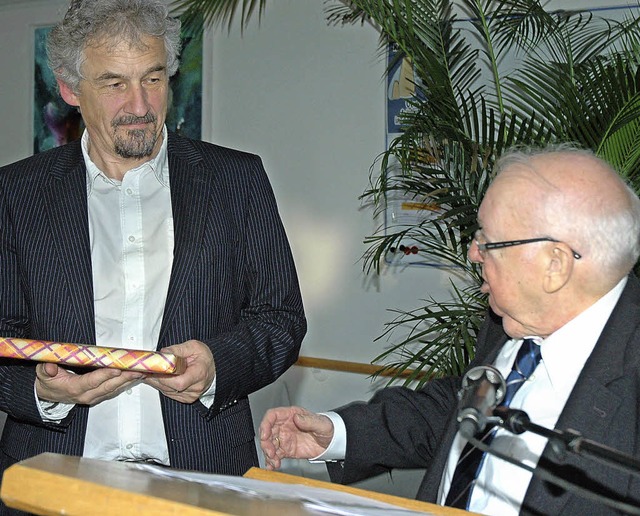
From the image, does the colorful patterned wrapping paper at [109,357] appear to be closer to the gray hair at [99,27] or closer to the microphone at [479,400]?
the microphone at [479,400]

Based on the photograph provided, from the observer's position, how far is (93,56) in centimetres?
214

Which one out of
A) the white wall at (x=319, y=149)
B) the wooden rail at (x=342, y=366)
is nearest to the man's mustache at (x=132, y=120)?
the white wall at (x=319, y=149)

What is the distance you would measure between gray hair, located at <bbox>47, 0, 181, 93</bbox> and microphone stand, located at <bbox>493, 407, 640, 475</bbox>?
146 centimetres

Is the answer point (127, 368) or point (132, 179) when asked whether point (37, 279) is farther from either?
point (127, 368)

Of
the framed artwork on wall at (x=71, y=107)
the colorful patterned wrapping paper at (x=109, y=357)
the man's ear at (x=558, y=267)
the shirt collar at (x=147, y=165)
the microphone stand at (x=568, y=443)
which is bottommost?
the colorful patterned wrapping paper at (x=109, y=357)

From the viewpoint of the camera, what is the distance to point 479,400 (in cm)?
118

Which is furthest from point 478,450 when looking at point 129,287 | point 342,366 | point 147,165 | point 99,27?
point 342,366

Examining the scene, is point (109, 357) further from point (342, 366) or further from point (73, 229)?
point (342, 366)

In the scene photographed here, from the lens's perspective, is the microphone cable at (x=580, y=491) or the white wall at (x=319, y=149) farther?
the white wall at (x=319, y=149)

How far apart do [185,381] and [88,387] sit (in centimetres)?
22

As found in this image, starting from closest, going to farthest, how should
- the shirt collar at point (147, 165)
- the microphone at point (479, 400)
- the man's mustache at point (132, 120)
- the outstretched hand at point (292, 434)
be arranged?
the microphone at point (479, 400) → the outstretched hand at point (292, 434) → the man's mustache at point (132, 120) → the shirt collar at point (147, 165)

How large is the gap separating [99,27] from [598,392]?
59.5 inches

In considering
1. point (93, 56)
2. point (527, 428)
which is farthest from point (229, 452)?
point (527, 428)

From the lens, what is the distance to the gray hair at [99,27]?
6.96 feet
